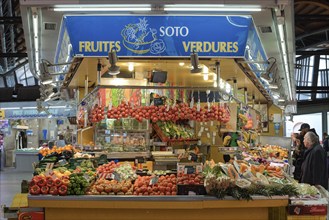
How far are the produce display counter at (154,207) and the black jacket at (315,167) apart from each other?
8.21ft

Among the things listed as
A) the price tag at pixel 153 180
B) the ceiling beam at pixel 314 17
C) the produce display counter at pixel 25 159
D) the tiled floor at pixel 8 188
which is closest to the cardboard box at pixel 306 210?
the price tag at pixel 153 180

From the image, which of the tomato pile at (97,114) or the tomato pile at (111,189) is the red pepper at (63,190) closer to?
the tomato pile at (111,189)

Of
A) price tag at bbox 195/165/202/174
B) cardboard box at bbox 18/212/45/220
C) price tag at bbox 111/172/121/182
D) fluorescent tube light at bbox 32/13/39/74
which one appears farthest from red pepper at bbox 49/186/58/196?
fluorescent tube light at bbox 32/13/39/74

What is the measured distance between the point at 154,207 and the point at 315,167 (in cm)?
A: 349

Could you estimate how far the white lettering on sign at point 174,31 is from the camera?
22.0 feet

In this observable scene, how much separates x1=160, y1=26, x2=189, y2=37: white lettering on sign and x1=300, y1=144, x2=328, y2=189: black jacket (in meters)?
2.88

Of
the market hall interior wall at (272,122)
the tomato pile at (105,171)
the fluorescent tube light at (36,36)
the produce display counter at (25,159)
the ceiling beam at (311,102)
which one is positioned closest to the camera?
the fluorescent tube light at (36,36)

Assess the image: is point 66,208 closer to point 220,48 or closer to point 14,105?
point 220,48

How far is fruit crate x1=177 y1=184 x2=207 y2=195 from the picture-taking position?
215 inches

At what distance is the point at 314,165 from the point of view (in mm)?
7891

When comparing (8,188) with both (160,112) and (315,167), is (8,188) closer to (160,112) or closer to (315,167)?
(160,112)

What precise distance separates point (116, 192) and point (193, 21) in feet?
8.28

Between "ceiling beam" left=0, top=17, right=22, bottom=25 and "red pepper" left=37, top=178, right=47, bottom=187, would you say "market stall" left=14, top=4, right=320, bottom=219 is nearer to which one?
"red pepper" left=37, top=178, right=47, bottom=187

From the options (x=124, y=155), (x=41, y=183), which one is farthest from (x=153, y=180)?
(x=124, y=155)
